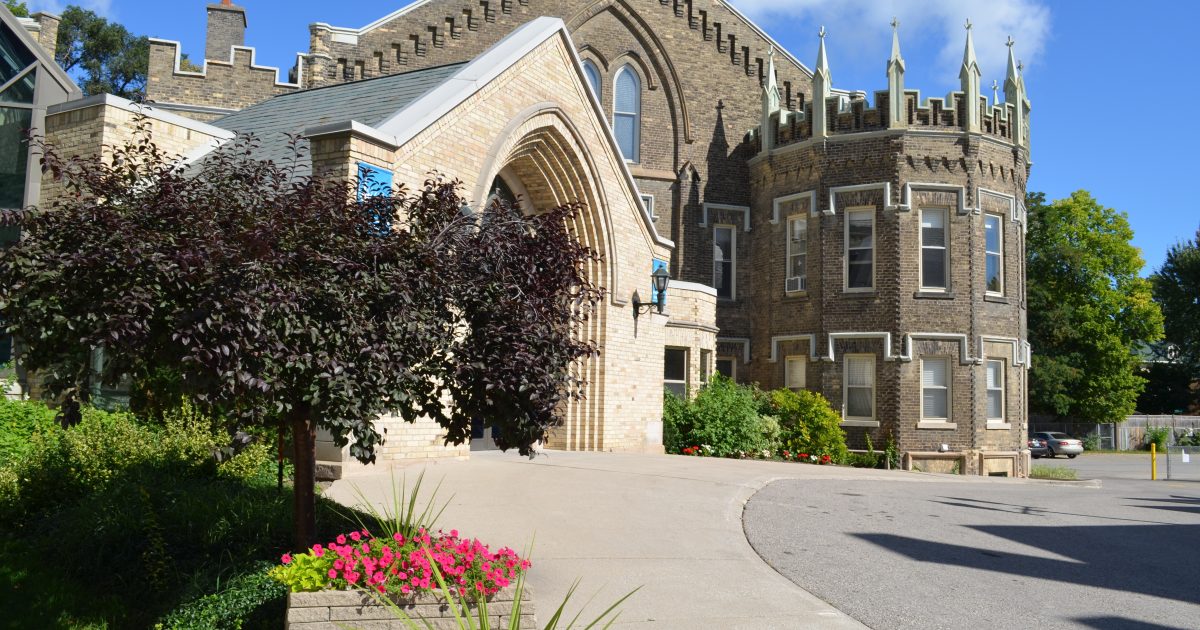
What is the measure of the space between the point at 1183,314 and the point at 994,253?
121ft

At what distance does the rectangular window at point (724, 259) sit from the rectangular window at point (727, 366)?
5.69 ft

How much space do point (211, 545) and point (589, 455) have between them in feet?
28.8

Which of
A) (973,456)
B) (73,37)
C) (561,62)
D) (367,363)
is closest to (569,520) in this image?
(367,363)

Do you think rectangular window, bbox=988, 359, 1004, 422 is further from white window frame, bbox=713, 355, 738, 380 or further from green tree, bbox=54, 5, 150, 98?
green tree, bbox=54, 5, 150, 98

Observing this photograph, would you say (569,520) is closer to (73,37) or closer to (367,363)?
(367,363)

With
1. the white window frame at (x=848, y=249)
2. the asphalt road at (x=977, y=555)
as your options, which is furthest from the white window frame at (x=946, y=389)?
the asphalt road at (x=977, y=555)

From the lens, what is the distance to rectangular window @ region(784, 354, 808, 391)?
24.2 meters

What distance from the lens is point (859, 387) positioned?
23172 mm

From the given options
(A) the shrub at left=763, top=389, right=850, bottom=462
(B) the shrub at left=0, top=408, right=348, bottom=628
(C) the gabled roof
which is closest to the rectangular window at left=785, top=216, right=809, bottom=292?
(A) the shrub at left=763, top=389, right=850, bottom=462

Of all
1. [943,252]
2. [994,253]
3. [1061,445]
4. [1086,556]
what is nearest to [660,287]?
[943,252]

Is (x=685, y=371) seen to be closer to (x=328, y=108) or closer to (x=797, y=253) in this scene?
(x=797, y=253)

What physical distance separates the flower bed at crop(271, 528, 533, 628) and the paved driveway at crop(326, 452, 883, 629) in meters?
0.69

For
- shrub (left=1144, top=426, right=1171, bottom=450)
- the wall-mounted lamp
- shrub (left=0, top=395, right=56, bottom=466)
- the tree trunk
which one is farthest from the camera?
shrub (left=1144, top=426, right=1171, bottom=450)

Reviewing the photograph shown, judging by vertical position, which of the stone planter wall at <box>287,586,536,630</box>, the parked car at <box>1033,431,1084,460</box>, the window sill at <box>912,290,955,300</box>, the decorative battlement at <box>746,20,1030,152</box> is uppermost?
the decorative battlement at <box>746,20,1030,152</box>
